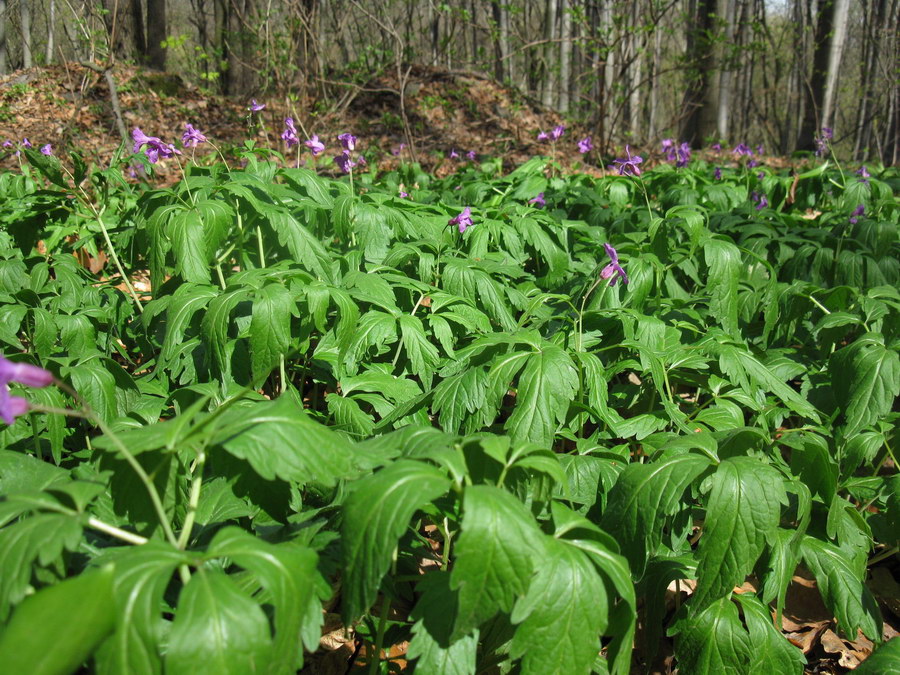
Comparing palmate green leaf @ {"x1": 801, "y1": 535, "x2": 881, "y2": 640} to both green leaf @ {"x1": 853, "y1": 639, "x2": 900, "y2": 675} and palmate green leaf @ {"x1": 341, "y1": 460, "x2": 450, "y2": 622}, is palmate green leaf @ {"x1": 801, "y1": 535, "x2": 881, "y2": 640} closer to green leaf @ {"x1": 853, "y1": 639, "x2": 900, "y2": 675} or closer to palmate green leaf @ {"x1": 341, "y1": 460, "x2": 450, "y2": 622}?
green leaf @ {"x1": 853, "y1": 639, "x2": 900, "y2": 675}

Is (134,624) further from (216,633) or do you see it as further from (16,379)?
(16,379)

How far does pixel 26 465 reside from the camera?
1397 millimetres

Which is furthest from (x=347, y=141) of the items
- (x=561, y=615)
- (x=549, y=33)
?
(x=549, y=33)

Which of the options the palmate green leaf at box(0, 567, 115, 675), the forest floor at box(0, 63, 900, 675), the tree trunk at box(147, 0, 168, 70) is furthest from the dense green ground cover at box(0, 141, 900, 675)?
the tree trunk at box(147, 0, 168, 70)

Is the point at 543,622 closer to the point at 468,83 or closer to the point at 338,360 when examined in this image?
the point at 338,360

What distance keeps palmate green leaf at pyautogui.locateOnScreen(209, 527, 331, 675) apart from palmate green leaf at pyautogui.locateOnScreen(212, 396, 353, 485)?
0.38ft

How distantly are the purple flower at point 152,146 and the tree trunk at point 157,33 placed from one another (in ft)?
42.3

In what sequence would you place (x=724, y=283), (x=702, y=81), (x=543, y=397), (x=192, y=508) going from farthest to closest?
1. (x=702, y=81)
2. (x=724, y=283)
3. (x=543, y=397)
4. (x=192, y=508)

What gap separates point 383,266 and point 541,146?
31.7 feet

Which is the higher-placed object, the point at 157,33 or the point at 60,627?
the point at 157,33

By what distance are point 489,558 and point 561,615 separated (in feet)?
0.61

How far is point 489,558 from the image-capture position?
111cm

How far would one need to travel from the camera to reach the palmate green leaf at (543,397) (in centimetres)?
178

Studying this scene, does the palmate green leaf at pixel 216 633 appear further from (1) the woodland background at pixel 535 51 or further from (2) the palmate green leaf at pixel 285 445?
(1) the woodland background at pixel 535 51
